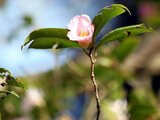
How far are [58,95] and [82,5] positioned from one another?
5.36 ft

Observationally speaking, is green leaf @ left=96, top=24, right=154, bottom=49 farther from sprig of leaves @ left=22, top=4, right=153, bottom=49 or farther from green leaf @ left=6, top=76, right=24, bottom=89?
green leaf @ left=6, top=76, right=24, bottom=89

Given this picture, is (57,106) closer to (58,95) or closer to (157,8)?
(58,95)

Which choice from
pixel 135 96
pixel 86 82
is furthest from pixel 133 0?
pixel 135 96

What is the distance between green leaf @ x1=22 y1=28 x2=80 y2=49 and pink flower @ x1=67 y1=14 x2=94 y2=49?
19mm

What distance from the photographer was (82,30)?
56 centimetres

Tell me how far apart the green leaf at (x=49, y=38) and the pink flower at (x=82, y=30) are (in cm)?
2

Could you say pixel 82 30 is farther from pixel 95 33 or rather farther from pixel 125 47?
pixel 125 47

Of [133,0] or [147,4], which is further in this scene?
[133,0]

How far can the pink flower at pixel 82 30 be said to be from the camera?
0.51 metres

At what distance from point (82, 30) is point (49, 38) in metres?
0.07

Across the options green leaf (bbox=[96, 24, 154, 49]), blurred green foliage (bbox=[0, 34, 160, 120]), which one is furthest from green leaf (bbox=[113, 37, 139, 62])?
green leaf (bbox=[96, 24, 154, 49])

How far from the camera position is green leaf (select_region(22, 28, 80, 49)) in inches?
20.2

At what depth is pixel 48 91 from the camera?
1566 mm

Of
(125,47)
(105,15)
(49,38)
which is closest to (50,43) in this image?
(49,38)
